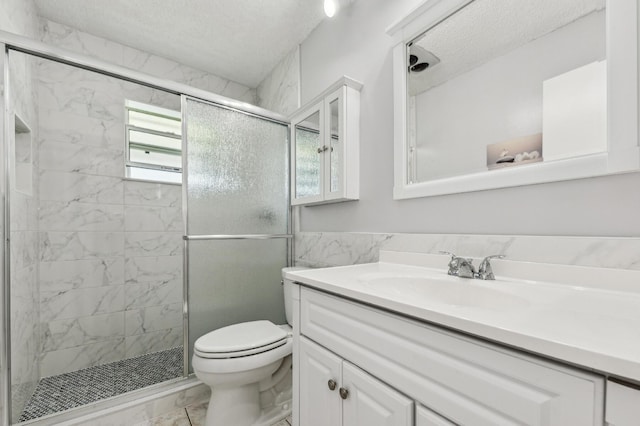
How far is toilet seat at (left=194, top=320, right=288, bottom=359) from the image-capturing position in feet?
4.15

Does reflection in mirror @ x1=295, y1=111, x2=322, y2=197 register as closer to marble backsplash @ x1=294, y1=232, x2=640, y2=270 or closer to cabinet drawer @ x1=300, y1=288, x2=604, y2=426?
marble backsplash @ x1=294, y1=232, x2=640, y2=270

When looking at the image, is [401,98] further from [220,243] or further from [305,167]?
[220,243]

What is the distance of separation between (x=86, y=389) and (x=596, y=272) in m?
2.56

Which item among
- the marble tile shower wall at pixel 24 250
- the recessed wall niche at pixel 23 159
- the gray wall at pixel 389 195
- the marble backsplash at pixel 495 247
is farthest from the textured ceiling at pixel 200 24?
the marble backsplash at pixel 495 247

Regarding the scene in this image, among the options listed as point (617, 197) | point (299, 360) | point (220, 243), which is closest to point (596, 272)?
point (617, 197)

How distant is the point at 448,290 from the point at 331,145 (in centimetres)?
103

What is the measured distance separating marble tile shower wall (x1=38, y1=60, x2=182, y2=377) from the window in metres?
0.07

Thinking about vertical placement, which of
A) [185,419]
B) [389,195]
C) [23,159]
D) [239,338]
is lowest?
[185,419]

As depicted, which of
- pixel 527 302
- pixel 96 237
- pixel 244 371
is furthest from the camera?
pixel 96 237

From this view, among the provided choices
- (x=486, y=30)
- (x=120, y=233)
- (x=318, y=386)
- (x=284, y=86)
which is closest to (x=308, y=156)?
(x=284, y=86)

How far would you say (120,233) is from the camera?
215 cm

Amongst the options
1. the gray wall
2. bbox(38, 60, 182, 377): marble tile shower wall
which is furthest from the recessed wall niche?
the gray wall

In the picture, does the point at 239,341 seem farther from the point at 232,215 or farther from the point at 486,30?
the point at 486,30

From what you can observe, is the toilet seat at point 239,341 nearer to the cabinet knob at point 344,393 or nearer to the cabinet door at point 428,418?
the cabinet knob at point 344,393
